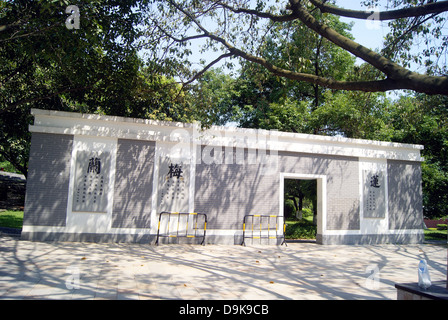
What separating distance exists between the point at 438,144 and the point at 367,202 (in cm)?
593

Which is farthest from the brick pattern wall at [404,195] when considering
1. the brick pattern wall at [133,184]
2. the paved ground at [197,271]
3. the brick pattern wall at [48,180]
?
the brick pattern wall at [48,180]

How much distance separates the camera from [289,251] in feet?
29.8

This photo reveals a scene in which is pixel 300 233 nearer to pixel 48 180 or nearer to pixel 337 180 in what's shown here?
pixel 337 180

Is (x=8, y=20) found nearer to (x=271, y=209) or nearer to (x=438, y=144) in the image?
(x=271, y=209)

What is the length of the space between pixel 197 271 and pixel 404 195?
8.62 metres

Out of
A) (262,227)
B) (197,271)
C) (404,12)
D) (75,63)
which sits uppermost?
(75,63)

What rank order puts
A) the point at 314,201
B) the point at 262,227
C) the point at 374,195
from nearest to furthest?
the point at 262,227 < the point at 374,195 < the point at 314,201

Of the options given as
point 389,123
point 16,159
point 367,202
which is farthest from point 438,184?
point 16,159

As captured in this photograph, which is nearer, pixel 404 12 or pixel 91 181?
pixel 404 12

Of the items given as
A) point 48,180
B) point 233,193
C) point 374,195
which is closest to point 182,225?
point 233,193

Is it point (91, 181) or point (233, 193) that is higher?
point (91, 181)

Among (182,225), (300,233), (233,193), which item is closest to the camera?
(182,225)

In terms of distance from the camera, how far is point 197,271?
618cm

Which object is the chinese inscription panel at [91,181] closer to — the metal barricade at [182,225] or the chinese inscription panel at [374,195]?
the metal barricade at [182,225]
